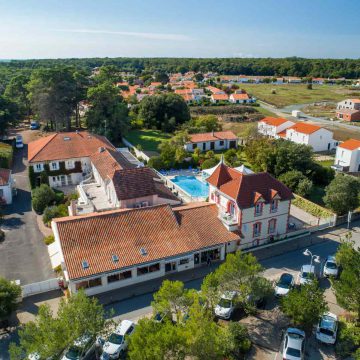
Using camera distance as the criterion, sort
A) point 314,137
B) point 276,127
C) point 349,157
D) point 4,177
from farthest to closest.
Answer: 1. point 276,127
2. point 314,137
3. point 349,157
4. point 4,177

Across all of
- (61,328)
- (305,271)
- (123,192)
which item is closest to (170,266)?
(123,192)

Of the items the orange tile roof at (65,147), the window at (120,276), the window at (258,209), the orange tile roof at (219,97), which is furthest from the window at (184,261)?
the orange tile roof at (219,97)

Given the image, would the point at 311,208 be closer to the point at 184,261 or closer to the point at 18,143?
the point at 184,261

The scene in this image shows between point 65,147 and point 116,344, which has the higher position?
point 65,147

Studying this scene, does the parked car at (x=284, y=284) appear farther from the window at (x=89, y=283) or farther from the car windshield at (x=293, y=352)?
the window at (x=89, y=283)

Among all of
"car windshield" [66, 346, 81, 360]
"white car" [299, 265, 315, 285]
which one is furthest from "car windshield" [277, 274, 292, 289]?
"car windshield" [66, 346, 81, 360]

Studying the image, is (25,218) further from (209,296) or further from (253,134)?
(253,134)

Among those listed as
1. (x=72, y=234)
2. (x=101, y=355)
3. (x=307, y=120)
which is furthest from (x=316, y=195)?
(x=307, y=120)
